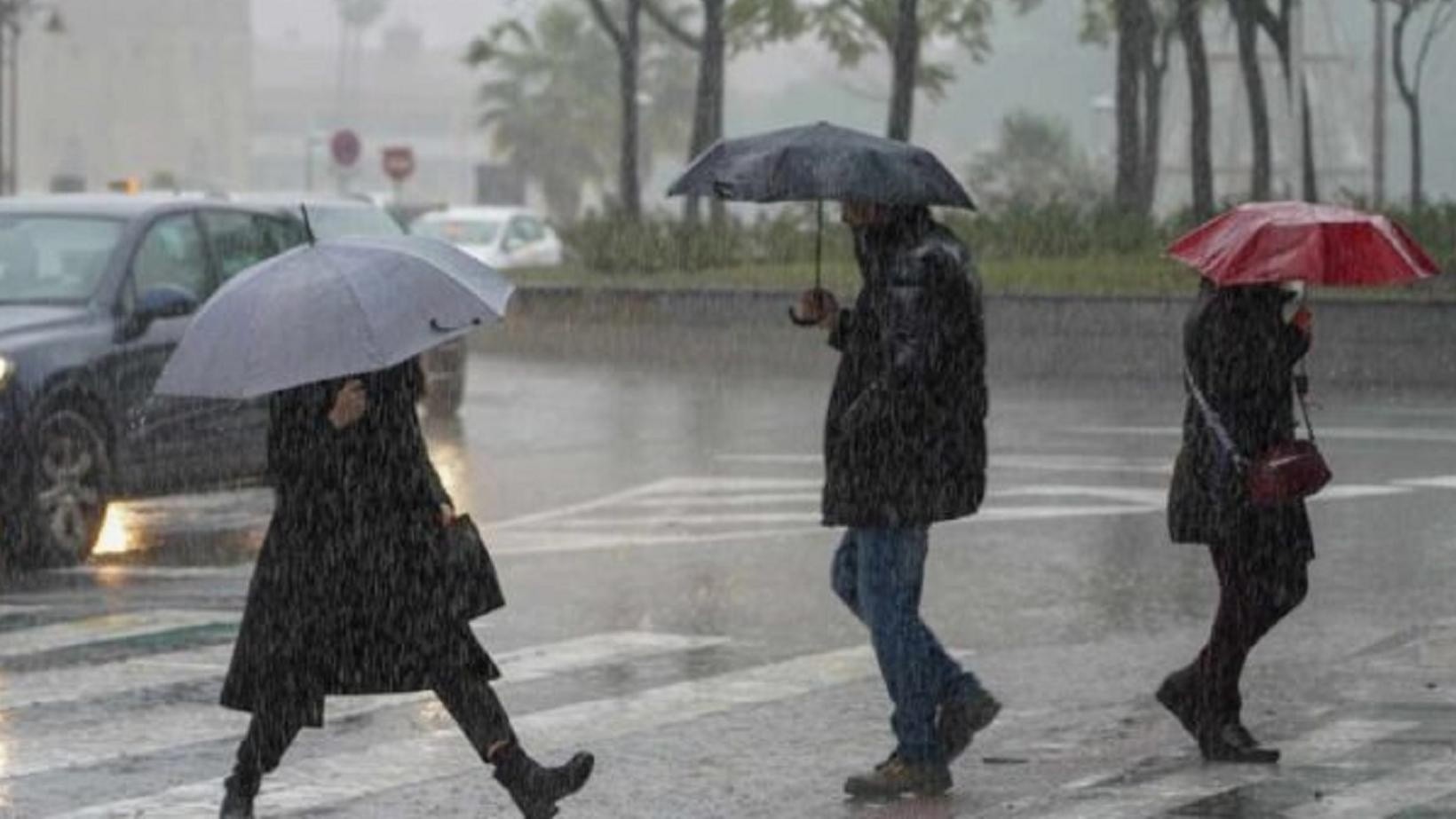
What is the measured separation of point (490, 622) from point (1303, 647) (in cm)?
304

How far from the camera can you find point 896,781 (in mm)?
9891

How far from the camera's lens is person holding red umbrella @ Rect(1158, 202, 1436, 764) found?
10250 millimetres

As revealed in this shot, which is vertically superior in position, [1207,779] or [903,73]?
[903,73]

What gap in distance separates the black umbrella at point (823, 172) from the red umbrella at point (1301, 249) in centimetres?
82

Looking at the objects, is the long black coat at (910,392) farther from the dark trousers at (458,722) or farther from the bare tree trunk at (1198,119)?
the bare tree trunk at (1198,119)

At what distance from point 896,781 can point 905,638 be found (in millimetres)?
378

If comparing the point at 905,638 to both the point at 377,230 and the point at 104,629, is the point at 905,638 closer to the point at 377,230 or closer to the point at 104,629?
the point at 104,629

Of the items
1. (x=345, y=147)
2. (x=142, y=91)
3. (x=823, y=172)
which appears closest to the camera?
(x=823, y=172)

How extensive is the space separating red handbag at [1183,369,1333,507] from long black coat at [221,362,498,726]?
2.33m

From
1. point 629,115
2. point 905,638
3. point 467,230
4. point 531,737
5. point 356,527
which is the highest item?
point 629,115

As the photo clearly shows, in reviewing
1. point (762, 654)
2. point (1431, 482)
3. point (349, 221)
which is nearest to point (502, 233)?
point (349, 221)

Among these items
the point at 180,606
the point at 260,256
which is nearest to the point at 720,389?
the point at 260,256

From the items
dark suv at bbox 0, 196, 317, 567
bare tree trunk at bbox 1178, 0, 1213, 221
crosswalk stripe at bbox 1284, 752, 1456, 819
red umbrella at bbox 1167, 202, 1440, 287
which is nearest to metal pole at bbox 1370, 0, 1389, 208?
bare tree trunk at bbox 1178, 0, 1213, 221

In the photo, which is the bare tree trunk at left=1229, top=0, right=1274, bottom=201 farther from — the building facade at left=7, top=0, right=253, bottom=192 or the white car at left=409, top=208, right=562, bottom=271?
the building facade at left=7, top=0, right=253, bottom=192
